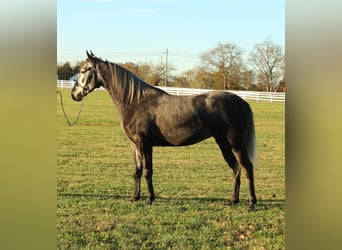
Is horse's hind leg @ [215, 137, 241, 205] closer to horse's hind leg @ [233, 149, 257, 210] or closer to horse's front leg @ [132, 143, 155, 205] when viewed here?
horse's hind leg @ [233, 149, 257, 210]

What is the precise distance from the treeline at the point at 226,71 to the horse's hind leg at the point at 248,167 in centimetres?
67

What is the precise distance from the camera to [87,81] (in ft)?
16.5

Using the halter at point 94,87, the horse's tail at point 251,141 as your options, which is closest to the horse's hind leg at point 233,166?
the horse's tail at point 251,141

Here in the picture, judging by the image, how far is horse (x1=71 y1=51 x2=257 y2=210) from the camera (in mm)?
4984

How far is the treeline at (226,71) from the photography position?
4.96 m

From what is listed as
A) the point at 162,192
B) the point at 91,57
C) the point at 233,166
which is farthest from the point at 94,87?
the point at 233,166

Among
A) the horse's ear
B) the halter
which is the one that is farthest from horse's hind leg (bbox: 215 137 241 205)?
the horse's ear

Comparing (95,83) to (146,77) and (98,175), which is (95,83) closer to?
(146,77)

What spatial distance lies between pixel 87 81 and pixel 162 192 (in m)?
1.35

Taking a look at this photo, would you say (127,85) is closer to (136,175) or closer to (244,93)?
(136,175)
